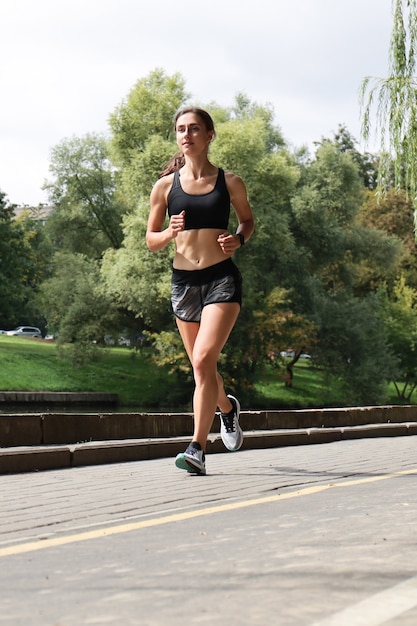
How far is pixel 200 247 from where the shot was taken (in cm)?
803

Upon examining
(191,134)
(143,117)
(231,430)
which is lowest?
(231,430)

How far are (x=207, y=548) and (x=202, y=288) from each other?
11.6 ft

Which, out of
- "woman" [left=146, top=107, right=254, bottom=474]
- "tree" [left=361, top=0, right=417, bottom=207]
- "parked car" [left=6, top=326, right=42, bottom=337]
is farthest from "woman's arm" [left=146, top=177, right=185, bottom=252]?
"parked car" [left=6, top=326, right=42, bottom=337]

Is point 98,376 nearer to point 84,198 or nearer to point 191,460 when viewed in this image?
point 84,198

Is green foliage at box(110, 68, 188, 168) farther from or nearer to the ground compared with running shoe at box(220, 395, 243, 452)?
farther from the ground

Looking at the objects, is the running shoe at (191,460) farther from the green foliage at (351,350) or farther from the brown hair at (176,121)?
the green foliage at (351,350)

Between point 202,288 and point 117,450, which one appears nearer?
point 202,288

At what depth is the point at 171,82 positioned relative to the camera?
46.2 m

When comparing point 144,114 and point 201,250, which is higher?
point 144,114

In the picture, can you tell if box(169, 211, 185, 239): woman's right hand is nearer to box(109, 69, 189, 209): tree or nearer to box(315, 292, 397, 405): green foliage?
box(109, 69, 189, 209): tree

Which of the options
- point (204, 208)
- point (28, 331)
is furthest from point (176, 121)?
point (28, 331)

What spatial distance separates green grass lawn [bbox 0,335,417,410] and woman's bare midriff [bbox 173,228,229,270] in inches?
1486

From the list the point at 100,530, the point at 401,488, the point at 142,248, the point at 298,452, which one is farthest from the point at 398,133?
the point at 142,248

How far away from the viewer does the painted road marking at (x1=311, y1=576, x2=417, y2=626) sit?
11.1 feet
